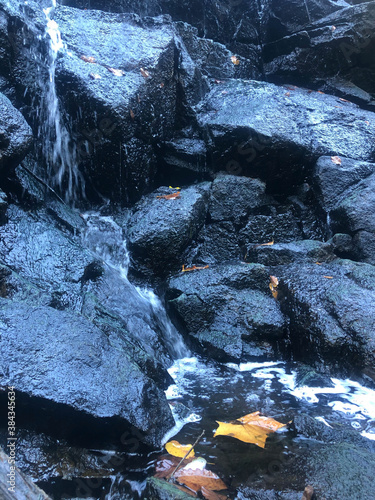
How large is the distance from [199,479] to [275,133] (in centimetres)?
485

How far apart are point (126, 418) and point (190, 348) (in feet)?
6.35

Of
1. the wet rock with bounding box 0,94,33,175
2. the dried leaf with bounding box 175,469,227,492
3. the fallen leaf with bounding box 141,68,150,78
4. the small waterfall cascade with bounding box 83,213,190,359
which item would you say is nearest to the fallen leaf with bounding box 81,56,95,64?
the fallen leaf with bounding box 141,68,150,78

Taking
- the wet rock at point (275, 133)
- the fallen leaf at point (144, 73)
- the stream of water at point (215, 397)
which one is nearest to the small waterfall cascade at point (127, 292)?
the stream of water at point (215, 397)

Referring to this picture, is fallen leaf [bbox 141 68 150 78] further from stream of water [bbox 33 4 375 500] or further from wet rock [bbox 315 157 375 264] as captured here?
wet rock [bbox 315 157 375 264]

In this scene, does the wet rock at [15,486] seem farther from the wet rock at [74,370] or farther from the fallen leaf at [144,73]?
the fallen leaf at [144,73]

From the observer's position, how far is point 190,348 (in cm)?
421

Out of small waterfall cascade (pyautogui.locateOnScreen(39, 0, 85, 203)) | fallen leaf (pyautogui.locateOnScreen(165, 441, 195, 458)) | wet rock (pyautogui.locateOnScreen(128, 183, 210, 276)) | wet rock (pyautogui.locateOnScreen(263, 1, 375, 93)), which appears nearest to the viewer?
fallen leaf (pyautogui.locateOnScreen(165, 441, 195, 458))

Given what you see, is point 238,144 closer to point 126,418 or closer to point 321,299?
point 321,299

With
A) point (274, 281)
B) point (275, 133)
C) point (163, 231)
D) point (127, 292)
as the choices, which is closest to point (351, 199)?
point (275, 133)

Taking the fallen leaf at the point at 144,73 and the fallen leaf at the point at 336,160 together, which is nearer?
the fallen leaf at the point at 144,73

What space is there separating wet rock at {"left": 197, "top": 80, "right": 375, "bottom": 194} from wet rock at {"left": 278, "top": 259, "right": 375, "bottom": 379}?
6.48 feet

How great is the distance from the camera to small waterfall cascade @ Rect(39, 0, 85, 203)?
212 inches

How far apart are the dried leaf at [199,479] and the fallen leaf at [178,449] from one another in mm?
164

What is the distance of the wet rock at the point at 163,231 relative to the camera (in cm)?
497
